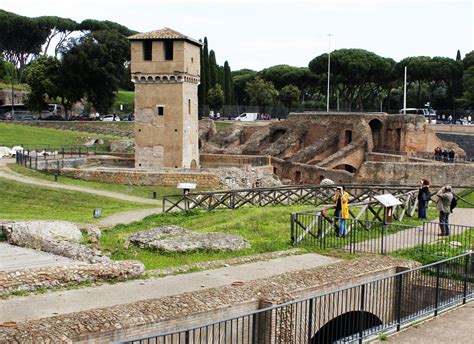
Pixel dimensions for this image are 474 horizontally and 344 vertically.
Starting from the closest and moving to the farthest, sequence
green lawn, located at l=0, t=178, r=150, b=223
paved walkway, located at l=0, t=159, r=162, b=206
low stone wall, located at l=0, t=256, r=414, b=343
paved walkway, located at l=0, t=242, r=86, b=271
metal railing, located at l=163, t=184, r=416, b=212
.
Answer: low stone wall, located at l=0, t=256, r=414, b=343, paved walkway, located at l=0, t=242, r=86, b=271, metal railing, located at l=163, t=184, r=416, b=212, green lawn, located at l=0, t=178, r=150, b=223, paved walkway, located at l=0, t=159, r=162, b=206

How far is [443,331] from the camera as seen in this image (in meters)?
10.1

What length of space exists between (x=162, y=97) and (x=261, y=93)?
43994mm

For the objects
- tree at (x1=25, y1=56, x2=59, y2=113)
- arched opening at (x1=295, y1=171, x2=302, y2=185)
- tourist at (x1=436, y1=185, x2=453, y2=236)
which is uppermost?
tree at (x1=25, y1=56, x2=59, y2=113)

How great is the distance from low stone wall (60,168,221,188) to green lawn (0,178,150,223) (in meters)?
5.83

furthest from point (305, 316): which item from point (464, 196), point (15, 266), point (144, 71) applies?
point (144, 71)

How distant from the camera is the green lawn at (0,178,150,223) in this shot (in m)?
26.4

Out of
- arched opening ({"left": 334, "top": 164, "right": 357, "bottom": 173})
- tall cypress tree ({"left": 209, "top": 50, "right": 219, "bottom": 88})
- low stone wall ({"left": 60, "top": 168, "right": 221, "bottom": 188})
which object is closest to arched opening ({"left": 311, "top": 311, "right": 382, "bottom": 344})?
low stone wall ({"left": 60, "top": 168, "right": 221, "bottom": 188})

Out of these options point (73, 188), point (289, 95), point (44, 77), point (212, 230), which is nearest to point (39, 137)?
point (44, 77)

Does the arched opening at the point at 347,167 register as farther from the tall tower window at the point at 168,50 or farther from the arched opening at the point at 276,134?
the tall tower window at the point at 168,50

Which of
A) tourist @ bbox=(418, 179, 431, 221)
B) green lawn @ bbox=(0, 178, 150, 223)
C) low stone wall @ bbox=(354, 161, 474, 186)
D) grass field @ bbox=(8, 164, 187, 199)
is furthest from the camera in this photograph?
low stone wall @ bbox=(354, 161, 474, 186)

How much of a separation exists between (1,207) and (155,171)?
Answer: 11.6 m

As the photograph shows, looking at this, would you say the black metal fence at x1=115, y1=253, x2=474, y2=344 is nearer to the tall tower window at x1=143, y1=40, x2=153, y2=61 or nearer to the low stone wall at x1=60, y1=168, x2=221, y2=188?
the low stone wall at x1=60, y1=168, x2=221, y2=188

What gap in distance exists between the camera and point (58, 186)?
31750mm

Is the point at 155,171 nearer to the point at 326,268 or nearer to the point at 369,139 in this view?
the point at 369,139
